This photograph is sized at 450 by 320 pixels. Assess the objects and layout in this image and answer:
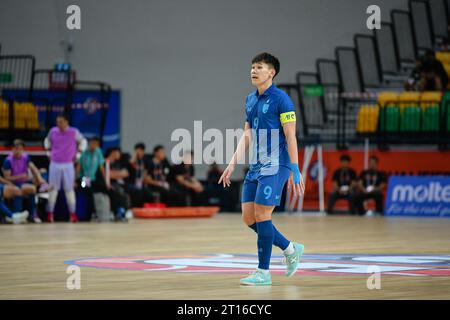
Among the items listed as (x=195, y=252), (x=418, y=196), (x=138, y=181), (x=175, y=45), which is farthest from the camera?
(x=175, y=45)

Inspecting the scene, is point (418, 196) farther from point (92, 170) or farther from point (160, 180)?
point (92, 170)

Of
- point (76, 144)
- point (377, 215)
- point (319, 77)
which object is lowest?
point (377, 215)

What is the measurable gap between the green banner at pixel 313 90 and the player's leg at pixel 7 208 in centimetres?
908

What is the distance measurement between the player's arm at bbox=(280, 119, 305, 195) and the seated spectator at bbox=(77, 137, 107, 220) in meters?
12.3

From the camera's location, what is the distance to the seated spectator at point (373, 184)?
22234mm

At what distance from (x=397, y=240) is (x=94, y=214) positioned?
350 inches

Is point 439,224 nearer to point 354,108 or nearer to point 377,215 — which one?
point 377,215

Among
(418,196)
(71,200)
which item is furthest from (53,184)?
(418,196)

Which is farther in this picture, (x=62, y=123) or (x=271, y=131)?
(x=62, y=123)

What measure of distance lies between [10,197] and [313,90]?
9.30m

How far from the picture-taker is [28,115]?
21.5 metres

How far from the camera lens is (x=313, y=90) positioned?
2450 cm

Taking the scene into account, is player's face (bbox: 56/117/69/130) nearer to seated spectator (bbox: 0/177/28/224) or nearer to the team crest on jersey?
seated spectator (bbox: 0/177/28/224)
